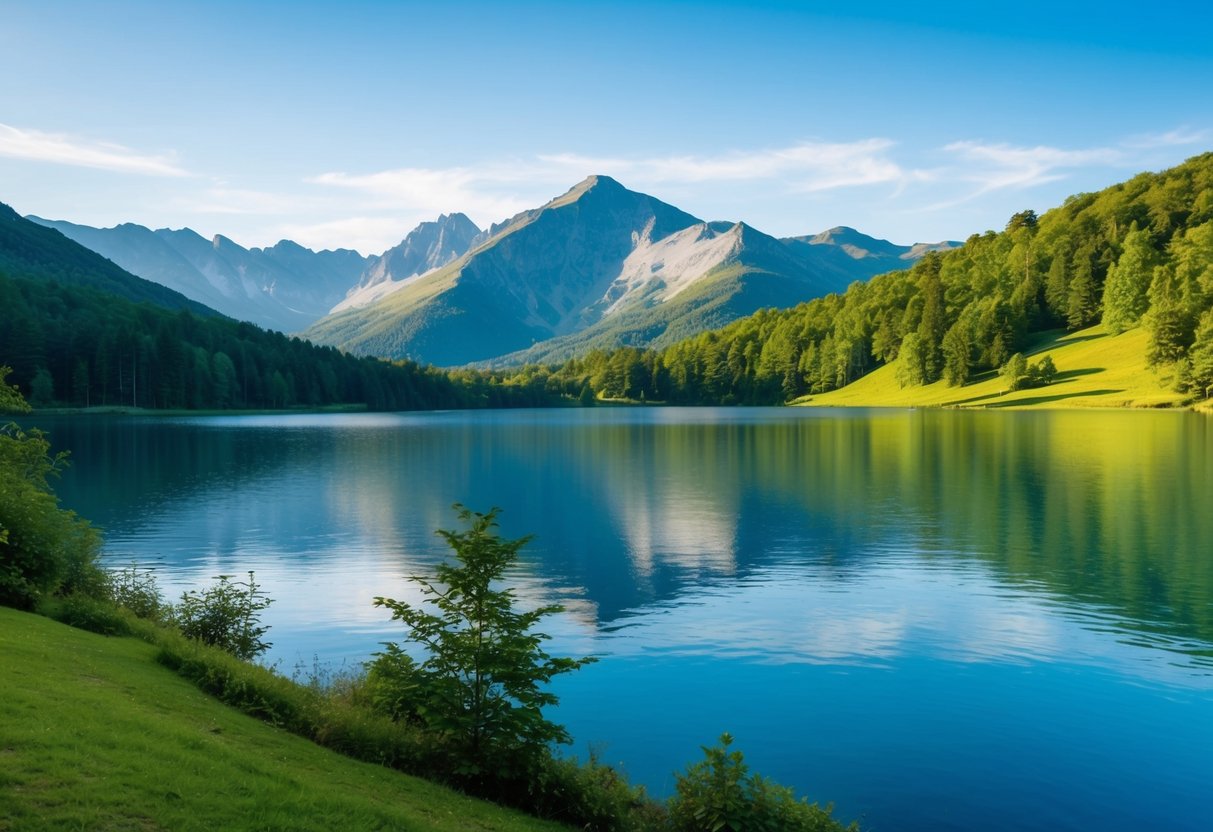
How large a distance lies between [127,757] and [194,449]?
3920 inches

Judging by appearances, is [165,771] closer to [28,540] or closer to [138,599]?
[28,540]

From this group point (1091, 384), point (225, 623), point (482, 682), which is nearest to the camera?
point (482, 682)

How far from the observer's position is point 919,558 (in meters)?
40.4

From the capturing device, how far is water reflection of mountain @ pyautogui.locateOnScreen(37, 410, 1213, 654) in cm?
3726

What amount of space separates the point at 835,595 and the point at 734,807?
21697 mm

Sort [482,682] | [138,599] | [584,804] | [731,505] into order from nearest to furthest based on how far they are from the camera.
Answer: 1. [584,804]
2. [482,682]
3. [138,599]
4. [731,505]

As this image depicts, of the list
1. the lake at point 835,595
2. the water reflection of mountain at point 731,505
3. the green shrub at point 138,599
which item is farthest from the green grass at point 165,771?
the water reflection of mountain at point 731,505

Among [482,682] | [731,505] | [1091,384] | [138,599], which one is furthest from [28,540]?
[1091,384]

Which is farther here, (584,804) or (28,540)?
(28,540)

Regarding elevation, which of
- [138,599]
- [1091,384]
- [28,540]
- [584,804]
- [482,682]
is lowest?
[584,804]

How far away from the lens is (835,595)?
3406cm

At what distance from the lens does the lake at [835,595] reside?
18.9 metres

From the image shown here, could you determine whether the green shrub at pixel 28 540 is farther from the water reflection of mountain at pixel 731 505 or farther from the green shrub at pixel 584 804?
the water reflection of mountain at pixel 731 505

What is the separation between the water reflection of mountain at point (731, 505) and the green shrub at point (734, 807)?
16.6m
